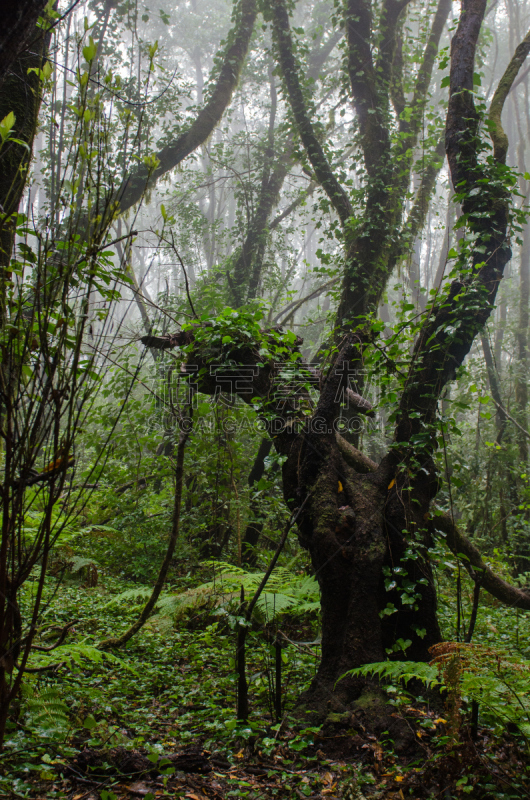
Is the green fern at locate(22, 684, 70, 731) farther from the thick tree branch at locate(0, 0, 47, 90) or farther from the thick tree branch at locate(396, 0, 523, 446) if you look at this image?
the thick tree branch at locate(396, 0, 523, 446)

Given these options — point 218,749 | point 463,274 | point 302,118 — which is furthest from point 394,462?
point 302,118

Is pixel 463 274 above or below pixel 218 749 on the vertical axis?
above

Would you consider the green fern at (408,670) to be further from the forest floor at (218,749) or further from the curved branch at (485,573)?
the curved branch at (485,573)

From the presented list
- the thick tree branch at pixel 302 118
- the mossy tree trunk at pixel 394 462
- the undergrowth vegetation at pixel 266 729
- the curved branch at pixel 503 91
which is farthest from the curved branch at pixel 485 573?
the thick tree branch at pixel 302 118

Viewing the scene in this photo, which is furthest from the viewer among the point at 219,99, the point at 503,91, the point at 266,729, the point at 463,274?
the point at 219,99

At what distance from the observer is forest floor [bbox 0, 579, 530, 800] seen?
1918 mm

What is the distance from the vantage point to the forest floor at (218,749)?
6.29 ft

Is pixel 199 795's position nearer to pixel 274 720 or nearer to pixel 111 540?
pixel 274 720

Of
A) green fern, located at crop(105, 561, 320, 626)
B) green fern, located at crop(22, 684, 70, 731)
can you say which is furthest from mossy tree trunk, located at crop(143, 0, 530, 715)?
green fern, located at crop(22, 684, 70, 731)

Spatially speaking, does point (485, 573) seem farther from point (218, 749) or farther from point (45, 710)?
point (45, 710)

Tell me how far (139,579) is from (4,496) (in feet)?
16.5

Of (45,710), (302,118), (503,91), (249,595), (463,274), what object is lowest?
(45,710)

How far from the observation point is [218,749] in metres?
2.37

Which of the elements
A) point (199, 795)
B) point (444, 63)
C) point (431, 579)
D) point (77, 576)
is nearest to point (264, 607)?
point (431, 579)
